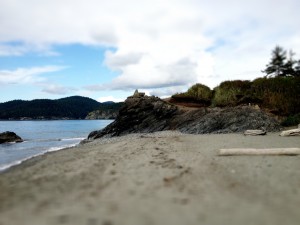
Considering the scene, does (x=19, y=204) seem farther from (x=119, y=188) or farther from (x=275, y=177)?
(x=275, y=177)

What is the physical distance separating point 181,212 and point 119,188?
1631 mm

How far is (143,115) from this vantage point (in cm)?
2528

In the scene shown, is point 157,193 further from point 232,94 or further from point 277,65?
point 277,65

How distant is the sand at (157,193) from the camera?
446cm

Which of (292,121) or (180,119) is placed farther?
(180,119)

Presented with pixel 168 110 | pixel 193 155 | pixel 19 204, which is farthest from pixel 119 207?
pixel 168 110

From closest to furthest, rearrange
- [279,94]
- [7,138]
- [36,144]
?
[279,94] < [36,144] < [7,138]

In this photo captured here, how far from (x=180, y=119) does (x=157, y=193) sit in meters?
17.9

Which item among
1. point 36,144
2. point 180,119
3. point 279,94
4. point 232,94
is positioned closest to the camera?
point 180,119

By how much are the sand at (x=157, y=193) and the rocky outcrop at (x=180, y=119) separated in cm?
1119

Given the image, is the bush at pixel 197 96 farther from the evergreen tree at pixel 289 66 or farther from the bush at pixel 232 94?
the evergreen tree at pixel 289 66

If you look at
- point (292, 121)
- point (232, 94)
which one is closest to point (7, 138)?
point (232, 94)

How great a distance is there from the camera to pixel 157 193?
5461mm

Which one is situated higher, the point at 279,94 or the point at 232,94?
the point at 232,94
